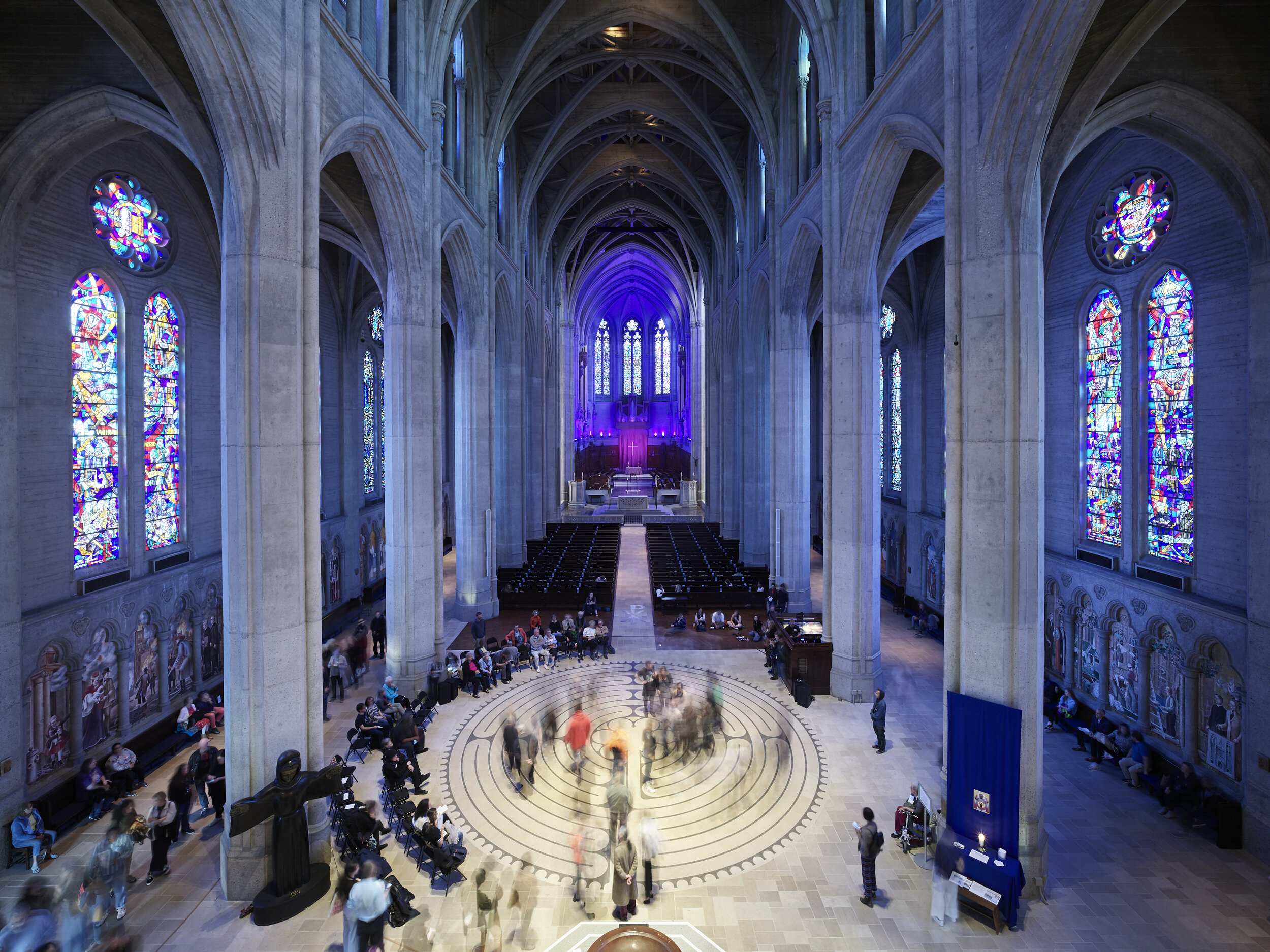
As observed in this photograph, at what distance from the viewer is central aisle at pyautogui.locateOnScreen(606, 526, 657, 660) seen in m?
19.0

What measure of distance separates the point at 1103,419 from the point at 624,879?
41.7 ft

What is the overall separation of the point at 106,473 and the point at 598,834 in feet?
36.9

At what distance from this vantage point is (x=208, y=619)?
49.8 feet

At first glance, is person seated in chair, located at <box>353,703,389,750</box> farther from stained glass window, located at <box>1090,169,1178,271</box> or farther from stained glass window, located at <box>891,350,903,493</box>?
stained glass window, located at <box>891,350,903,493</box>

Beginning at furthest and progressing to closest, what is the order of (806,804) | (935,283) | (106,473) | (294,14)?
(935,283)
(106,473)
(806,804)
(294,14)

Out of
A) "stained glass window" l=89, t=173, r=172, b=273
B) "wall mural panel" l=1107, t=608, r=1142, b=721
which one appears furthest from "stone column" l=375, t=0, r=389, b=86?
"wall mural panel" l=1107, t=608, r=1142, b=721

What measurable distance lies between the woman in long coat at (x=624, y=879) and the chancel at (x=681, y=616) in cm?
6

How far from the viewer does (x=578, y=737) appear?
39.5ft

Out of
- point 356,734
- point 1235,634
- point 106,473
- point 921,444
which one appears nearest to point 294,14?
point 106,473

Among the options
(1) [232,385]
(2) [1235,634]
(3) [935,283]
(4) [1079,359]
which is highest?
(3) [935,283]

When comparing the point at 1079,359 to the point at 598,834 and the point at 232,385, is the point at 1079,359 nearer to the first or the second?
the point at 598,834

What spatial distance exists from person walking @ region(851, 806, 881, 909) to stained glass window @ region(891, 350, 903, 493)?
17.9 m

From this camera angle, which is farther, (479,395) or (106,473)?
(479,395)

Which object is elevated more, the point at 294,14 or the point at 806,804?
the point at 294,14
